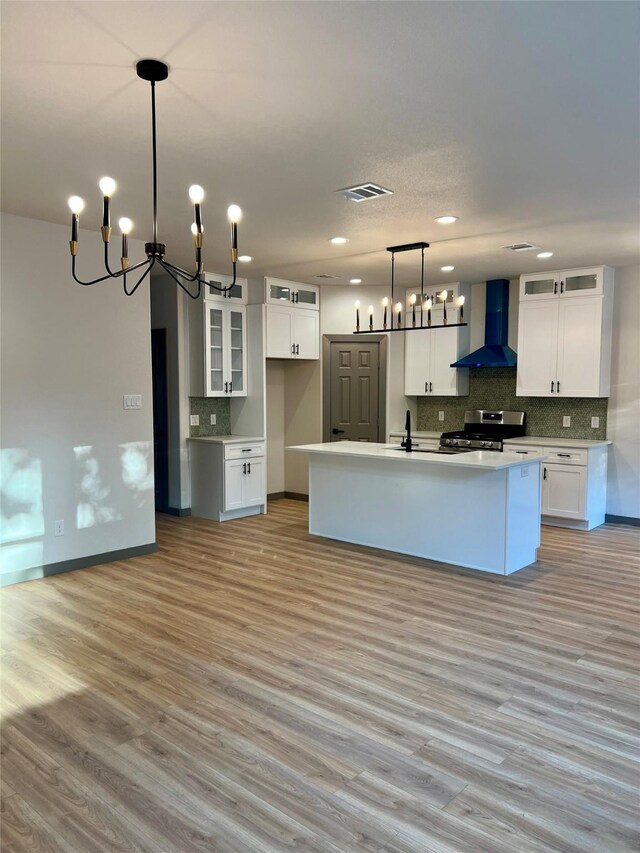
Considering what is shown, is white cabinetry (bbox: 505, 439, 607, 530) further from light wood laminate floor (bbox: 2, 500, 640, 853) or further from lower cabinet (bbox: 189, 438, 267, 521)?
lower cabinet (bbox: 189, 438, 267, 521)

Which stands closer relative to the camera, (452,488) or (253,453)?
(452,488)

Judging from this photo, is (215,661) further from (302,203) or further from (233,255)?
(302,203)

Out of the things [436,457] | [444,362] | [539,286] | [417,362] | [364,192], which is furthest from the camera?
[417,362]

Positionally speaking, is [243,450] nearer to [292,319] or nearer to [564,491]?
[292,319]

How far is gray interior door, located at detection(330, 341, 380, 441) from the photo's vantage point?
26.0ft

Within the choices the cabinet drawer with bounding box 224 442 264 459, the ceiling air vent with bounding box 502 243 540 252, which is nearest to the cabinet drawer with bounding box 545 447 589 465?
the ceiling air vent with bounding box 502 243 540 252

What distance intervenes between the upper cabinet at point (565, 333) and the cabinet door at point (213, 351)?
338 centimetres

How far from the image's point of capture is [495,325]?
23.8ft

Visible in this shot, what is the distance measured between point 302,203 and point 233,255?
1727 millimetres

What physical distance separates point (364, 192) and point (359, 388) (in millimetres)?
4109

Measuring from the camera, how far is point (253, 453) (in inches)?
280

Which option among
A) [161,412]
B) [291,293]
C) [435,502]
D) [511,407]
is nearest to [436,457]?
[435,502]

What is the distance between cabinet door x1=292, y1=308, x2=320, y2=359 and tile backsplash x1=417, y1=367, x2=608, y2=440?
5.43 feet

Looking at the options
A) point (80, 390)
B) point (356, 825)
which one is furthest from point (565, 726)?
point (80, 390)
